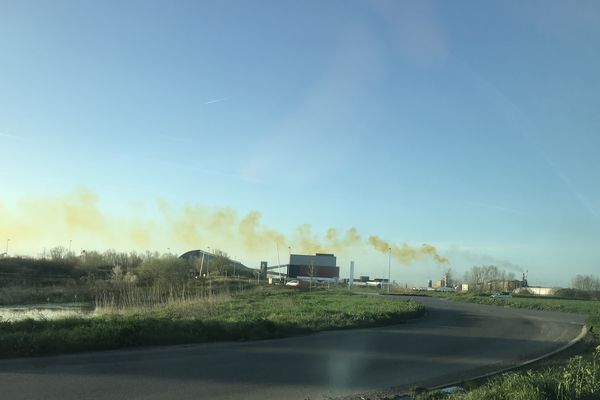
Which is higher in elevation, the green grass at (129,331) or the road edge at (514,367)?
the green grass at (129,331)

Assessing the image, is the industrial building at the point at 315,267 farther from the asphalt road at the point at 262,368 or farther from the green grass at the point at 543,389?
the green grass at the point at 543,389

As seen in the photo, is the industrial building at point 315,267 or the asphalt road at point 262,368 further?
the industrial building at point 315,267

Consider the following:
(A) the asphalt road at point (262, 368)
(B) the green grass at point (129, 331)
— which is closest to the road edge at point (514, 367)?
(A) the asphalt road at point (262, 368)

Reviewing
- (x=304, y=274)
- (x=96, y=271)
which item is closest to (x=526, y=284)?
(x=304, y=274)

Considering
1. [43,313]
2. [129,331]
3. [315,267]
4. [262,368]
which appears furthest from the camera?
[315,267]

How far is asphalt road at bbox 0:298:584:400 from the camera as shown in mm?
9219


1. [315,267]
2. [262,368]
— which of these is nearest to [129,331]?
[262,368]

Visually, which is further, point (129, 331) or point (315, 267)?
point (315, 267)

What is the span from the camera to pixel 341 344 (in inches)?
640

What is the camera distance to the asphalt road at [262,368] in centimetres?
922

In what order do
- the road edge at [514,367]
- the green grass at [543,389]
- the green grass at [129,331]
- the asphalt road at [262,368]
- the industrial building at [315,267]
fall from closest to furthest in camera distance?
the green grass at [543,389] < the asphalt road at [262,368] < the road edge at [514,367] < the green grass at [129,331] < the industrial building at [315,267]

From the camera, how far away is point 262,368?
11.7 meters

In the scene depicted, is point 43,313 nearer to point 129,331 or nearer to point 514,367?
point 129,331

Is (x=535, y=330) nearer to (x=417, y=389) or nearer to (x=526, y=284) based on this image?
(x=417, y=389)
